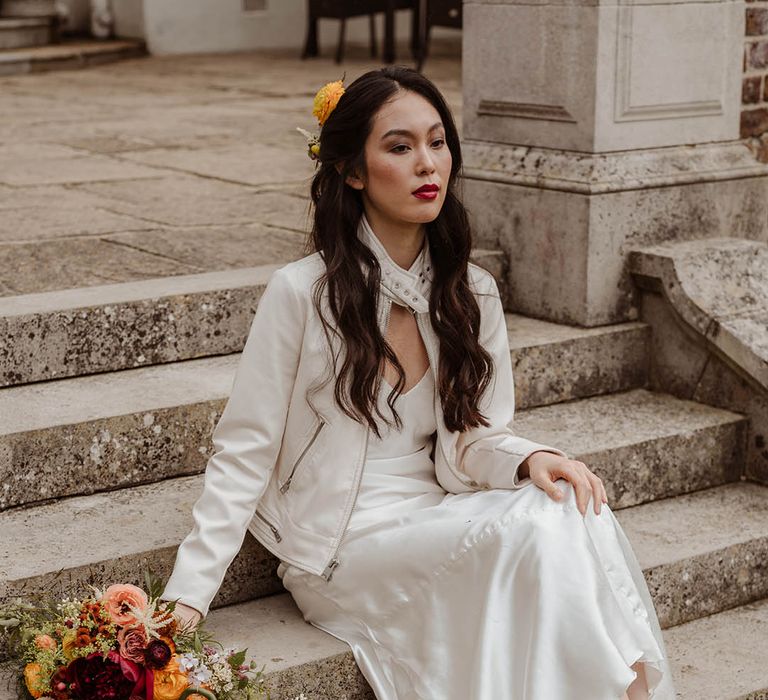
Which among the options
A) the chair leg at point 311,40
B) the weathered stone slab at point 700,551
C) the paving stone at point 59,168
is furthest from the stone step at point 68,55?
the weathered stone slab at point 700,551

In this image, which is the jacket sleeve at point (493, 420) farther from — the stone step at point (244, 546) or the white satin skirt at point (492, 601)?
the stone step at point (244, 546)

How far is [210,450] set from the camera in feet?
10.7

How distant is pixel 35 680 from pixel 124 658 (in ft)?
0.62

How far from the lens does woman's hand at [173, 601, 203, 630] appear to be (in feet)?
8.37

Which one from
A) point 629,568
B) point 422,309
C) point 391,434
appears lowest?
point 629,568

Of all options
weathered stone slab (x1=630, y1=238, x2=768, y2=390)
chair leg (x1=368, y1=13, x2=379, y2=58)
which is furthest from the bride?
chair leg (x1=368, y1=13, x2=379, y2=58)

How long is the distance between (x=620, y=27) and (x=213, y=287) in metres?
1.35

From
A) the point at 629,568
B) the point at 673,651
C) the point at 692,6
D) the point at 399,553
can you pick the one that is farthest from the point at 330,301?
the point at 692,6

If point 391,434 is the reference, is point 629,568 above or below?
below

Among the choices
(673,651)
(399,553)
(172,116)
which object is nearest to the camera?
(399,553)

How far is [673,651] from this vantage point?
124 inches

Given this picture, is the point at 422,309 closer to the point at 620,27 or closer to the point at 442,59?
the point at 620,27

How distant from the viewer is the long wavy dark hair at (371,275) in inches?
105

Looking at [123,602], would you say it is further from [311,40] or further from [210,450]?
[311,40]
